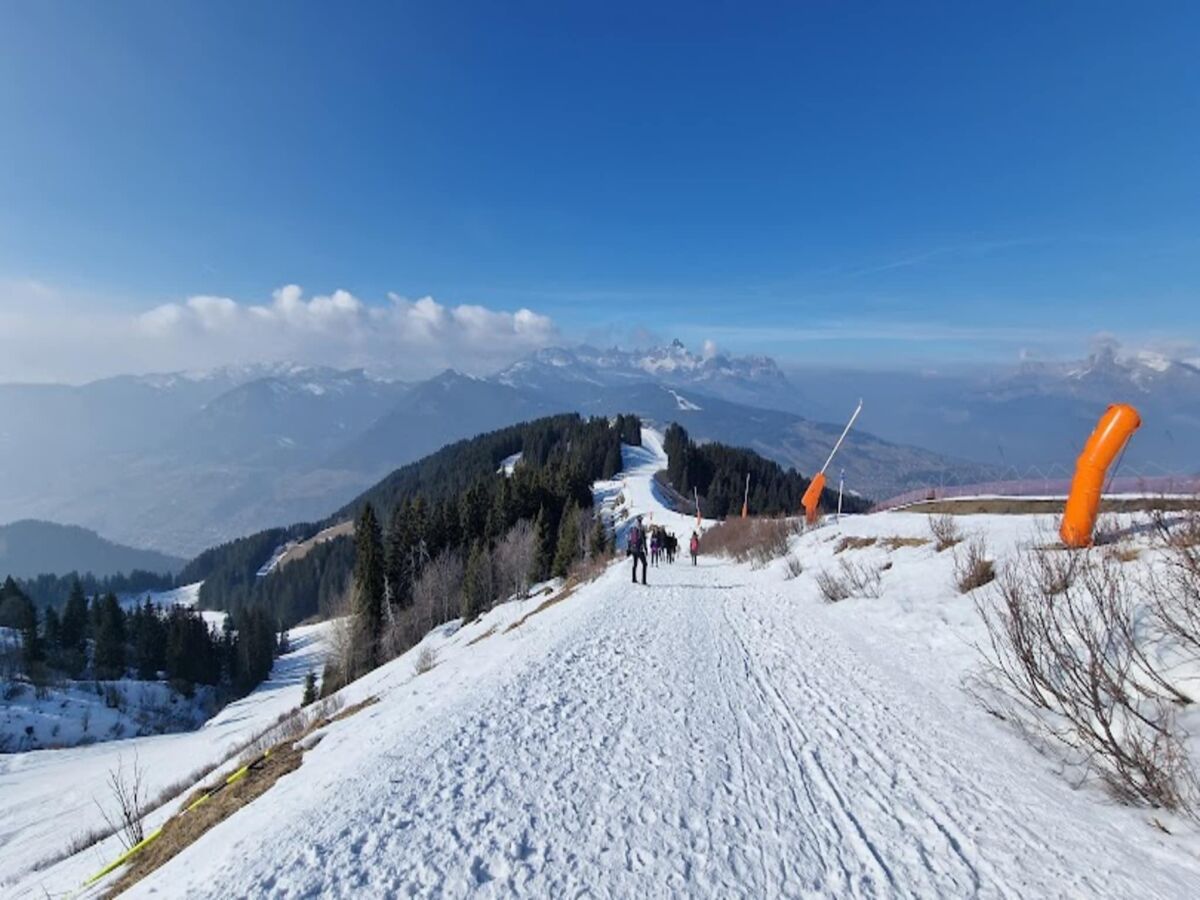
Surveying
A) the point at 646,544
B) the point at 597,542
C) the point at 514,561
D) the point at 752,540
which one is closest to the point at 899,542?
the point at 646,544

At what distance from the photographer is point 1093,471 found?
10.9m

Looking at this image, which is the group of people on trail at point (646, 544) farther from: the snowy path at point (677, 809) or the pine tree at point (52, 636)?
the pine tree at point (52, 636)

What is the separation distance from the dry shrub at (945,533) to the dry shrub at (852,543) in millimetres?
2483

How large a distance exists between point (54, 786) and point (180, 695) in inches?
2373

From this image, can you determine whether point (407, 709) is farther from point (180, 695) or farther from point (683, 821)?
point (180, 695)

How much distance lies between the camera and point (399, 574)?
170ft

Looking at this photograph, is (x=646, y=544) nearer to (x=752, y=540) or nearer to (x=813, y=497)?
(x=752, y=540)

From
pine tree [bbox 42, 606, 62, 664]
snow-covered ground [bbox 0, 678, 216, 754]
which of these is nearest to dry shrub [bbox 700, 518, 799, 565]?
snow-covered ground [bbox 0, 678, 216, 754]

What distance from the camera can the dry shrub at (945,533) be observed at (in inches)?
553

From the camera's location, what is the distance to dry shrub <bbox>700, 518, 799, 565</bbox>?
1039 inches

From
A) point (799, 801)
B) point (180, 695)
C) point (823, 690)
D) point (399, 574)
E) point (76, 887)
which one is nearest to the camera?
point (799, 801)

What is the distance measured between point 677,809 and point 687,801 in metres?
0.20

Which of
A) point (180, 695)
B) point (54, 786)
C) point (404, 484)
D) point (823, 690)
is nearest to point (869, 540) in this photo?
point (823, 690)

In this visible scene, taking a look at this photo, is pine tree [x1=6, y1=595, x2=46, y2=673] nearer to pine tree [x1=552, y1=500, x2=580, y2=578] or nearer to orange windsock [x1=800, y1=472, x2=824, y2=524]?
pine tree [x1=552, y1=500, x2=580, y2=578]
